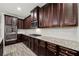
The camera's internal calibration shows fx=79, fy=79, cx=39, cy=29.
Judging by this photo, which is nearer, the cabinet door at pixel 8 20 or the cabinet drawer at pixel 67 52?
the cabinet drawer at pixel 67 52

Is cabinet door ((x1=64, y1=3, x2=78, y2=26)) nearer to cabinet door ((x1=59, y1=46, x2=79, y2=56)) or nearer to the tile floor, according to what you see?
cabinet door ((x1=59, y1=46, x2=79, y2=56))

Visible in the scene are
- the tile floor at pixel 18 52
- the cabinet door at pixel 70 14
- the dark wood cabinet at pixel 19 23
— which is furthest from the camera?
the dark wood cabinet at pixel 19 23

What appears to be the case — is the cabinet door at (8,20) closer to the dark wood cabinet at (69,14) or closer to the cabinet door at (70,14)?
the dark wood cabinet at (69,14)

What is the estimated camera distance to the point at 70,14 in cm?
174

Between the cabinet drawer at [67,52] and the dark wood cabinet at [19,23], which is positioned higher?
the dark wood cabinet at [19,23]

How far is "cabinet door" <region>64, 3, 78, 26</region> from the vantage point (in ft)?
5.38

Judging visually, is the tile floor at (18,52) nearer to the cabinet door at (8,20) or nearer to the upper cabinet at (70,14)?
the cabinet door at (8,20)

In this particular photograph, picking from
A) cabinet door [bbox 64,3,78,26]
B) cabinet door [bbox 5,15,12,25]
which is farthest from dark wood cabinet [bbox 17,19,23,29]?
cabinet door [bbox 64,3,78,26]

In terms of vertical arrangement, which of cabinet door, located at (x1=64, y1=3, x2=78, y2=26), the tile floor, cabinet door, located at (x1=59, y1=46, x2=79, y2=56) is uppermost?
cabinet door, located at (x1=64, y1=3, x2=78, y2=26)

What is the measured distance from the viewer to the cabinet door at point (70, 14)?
5.38 ft

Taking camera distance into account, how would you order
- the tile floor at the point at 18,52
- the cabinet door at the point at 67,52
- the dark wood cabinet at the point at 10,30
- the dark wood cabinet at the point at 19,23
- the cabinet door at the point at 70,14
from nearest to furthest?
the cabinet door at the point at 67,52 < the cabinet door at the point at 70,14 < the tile floor at the point at 18,52 < the dark wood cabinet at the point at 10,30 < the dark wood cabinet at the point at 19,23

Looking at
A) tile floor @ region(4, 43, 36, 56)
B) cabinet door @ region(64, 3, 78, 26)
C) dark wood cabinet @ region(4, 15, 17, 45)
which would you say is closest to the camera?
cabinet door @ region(64, 3, 78, 26)

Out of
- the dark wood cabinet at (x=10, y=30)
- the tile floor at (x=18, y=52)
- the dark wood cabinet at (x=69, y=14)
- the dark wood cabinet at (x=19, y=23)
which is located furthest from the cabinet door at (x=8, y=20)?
the dark wood cabinet at (x=69, y=14)

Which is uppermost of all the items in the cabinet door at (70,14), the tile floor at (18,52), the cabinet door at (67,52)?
the cabinet door at (70,14)
